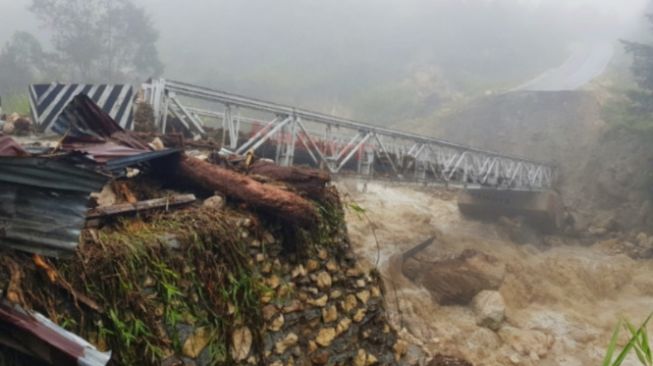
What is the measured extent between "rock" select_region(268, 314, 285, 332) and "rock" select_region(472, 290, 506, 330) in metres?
9.12

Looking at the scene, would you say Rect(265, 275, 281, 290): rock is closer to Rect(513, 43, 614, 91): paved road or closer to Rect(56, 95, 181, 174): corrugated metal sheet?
Rect(56, 95, 181, 174): corrugated metal sheet

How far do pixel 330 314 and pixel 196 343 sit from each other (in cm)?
169

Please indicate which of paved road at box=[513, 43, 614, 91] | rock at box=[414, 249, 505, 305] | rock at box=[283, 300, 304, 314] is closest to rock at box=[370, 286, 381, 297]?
rock at box=[283, 300, 304, 314]

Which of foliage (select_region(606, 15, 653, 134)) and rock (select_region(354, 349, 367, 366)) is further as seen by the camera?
foliage (select_region(606, 15, 653, 134))

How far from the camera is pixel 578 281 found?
16219mm

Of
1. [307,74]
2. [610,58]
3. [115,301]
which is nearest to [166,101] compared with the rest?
[115,301]

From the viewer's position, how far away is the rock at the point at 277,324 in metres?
4.05

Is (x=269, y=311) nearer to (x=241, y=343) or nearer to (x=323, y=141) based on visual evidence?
(x=241, y=343)

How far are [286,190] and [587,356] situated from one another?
34.1 feet

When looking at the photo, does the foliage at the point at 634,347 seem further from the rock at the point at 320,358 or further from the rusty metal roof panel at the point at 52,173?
the rusty metal roof panel at the point at 52,173

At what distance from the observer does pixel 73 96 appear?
7.88 m

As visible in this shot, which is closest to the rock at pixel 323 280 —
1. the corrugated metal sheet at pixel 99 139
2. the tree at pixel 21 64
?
the corrugated metal sheet at pixel 99 139

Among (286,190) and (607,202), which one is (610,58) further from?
(286,190)

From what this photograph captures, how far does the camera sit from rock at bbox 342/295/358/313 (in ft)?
16.0
